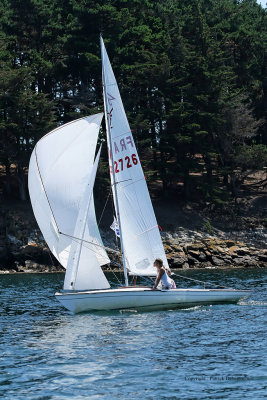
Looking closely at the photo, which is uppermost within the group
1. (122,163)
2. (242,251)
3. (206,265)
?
(122,163)

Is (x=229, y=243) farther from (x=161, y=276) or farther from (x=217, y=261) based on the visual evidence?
(x=161, y=276)

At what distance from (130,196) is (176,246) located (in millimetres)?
24251

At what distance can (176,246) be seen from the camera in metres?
49.7

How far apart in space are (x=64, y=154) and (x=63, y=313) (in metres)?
6.33

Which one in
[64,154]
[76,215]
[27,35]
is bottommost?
[76,215]

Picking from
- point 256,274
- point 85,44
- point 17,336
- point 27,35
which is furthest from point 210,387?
point 27,35

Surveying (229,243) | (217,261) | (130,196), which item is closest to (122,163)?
(130,196)

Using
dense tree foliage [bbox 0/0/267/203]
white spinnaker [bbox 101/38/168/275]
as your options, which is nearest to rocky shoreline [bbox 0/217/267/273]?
dense tree foliage [bbox 0/0/267/203]

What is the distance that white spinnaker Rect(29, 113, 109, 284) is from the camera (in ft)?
79.5

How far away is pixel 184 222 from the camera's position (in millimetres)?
53969

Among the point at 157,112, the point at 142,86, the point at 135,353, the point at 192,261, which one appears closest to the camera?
the point at 135,353

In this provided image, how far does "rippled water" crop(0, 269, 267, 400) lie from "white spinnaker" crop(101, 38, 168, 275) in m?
2.61

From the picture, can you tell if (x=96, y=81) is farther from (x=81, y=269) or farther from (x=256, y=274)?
(x=81, y=269)

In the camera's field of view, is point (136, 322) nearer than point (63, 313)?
Yes
